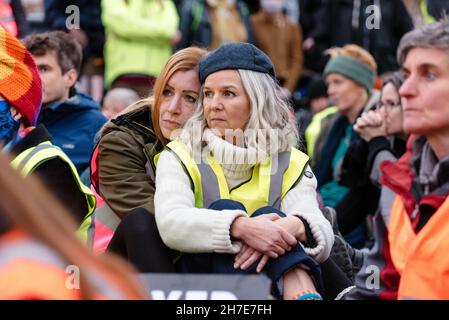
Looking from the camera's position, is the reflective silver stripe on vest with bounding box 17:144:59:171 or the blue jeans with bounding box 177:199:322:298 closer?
the blue jeans with bounding box 177:199:322:298

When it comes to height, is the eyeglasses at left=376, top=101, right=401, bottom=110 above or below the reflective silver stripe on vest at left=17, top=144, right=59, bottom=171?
below

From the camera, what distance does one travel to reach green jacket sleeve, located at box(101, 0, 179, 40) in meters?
9.84

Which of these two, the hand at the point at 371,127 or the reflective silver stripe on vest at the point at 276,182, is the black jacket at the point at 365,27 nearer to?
the hand at the point at 371,127

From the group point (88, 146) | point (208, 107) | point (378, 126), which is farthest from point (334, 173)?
point (208, 107)

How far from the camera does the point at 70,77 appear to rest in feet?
21.3

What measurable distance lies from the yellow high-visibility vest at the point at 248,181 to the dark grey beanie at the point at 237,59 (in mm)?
455

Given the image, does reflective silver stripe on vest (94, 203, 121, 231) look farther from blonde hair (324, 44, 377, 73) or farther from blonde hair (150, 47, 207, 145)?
blonde hair (324, 44, 377, 73)

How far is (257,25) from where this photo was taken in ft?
39.5

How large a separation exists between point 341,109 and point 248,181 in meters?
3.84

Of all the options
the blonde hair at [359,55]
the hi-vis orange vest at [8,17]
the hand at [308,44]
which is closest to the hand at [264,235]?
the hi-vis orange vest at [8,17]

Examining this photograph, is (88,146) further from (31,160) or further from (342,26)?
(342,26)

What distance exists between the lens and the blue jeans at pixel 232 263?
12.9ft

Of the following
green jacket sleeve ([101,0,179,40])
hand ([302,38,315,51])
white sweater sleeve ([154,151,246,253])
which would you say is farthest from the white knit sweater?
hand ([302,38,315,51])

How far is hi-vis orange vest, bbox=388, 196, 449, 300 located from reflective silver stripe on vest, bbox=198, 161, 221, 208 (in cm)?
108
